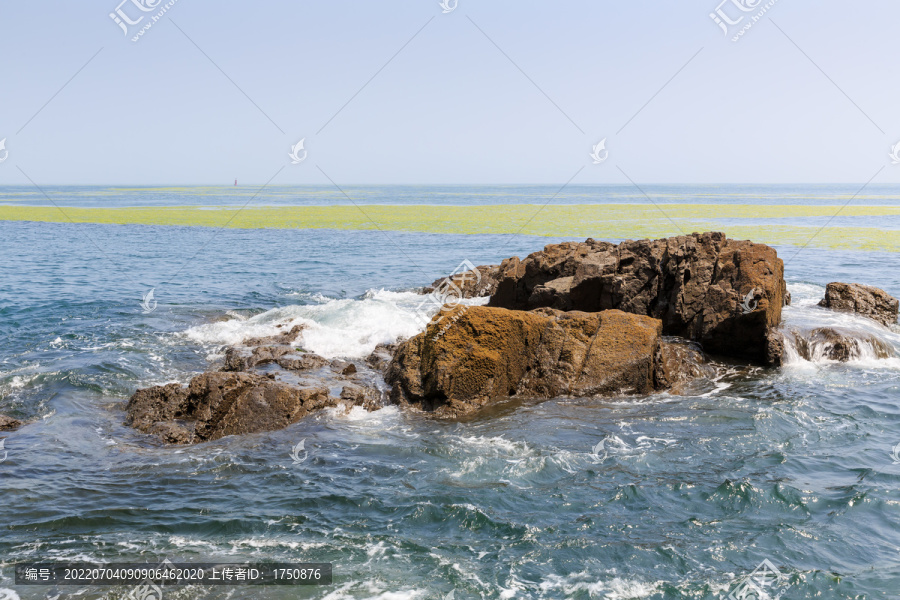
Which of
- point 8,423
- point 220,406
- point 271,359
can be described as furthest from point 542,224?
point 8,423

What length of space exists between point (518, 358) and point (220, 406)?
580cm

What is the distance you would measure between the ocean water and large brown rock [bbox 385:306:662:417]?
0.60 m

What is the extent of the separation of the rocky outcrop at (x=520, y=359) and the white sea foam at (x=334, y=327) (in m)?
3.68

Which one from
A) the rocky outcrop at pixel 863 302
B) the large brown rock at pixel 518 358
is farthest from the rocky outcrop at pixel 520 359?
the rocky outcrop at pixel 863 302

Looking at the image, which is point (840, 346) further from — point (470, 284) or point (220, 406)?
point (220, 406)

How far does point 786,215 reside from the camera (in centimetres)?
6688

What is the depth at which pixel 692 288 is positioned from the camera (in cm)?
1652

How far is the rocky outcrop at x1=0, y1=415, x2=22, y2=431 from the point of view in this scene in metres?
11.2

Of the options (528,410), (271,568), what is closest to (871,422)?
(528,410)

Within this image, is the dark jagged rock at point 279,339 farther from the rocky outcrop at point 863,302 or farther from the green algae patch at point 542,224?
the green algae patch at point 542,224

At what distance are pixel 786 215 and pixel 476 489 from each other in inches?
2701

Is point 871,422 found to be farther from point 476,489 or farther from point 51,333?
point 51,333

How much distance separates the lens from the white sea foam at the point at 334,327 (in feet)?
56.0

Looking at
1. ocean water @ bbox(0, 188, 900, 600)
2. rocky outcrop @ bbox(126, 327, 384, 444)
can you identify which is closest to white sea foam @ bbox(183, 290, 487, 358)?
ocean water @ bbox(0, 188, 900, 600)
